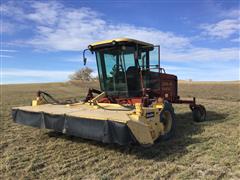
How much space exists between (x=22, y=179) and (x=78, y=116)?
1.80m

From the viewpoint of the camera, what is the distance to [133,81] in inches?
319

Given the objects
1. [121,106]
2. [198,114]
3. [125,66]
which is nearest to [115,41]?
[125,66]

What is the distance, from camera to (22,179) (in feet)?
14.8

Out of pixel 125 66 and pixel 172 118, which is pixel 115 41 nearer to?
pixel 125 66

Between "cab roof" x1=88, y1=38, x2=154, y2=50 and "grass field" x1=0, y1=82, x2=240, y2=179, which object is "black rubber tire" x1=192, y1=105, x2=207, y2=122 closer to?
"grass field" x1=0, y1=82, x2=240, y2=179

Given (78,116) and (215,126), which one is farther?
(215,126)

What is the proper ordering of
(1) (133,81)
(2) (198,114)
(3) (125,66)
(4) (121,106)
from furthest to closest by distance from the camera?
(2) (198,114), (1) (133,81), (3) (125,66), (4) (121,106)

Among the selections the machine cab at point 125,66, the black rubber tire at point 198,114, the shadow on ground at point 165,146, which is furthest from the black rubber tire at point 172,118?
the black rubber tire at point 198,114

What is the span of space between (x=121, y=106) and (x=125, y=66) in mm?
1418

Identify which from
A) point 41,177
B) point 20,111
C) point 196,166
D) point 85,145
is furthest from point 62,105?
point 196,166

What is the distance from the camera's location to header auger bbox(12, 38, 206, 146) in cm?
547

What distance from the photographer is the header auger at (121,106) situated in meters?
5.47

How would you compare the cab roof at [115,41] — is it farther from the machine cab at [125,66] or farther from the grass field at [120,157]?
the grass field at [120,157]

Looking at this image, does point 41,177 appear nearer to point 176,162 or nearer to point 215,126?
point 176,162
